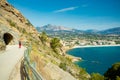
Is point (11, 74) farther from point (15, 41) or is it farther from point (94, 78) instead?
point (94, 78)

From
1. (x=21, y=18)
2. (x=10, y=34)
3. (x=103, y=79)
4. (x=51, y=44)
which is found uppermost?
(x=21, y=18)

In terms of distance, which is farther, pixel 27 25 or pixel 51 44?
pixel 51 44

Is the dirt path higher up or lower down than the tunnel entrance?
lower down

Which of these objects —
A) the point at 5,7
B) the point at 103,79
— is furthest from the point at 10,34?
the point at 103,79

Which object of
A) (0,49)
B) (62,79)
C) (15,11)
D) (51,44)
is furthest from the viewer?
(51,44)

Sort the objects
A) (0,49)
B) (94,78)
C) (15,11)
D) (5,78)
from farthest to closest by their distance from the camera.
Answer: (15,11) < (94,78) < (0,49) < (5,78)

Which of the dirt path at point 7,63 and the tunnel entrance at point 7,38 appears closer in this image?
the dirt path at point 7,63

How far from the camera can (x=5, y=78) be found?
12.9 meters

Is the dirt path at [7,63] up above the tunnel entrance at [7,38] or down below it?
below

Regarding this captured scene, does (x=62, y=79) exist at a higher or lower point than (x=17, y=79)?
lower

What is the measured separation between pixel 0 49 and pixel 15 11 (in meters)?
37.3

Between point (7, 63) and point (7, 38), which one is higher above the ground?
point (7, 38)

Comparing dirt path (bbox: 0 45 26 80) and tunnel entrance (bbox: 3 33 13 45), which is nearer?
dirt path (bbox: 0 45 26 80)

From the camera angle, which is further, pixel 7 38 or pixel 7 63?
pixel 7 38
